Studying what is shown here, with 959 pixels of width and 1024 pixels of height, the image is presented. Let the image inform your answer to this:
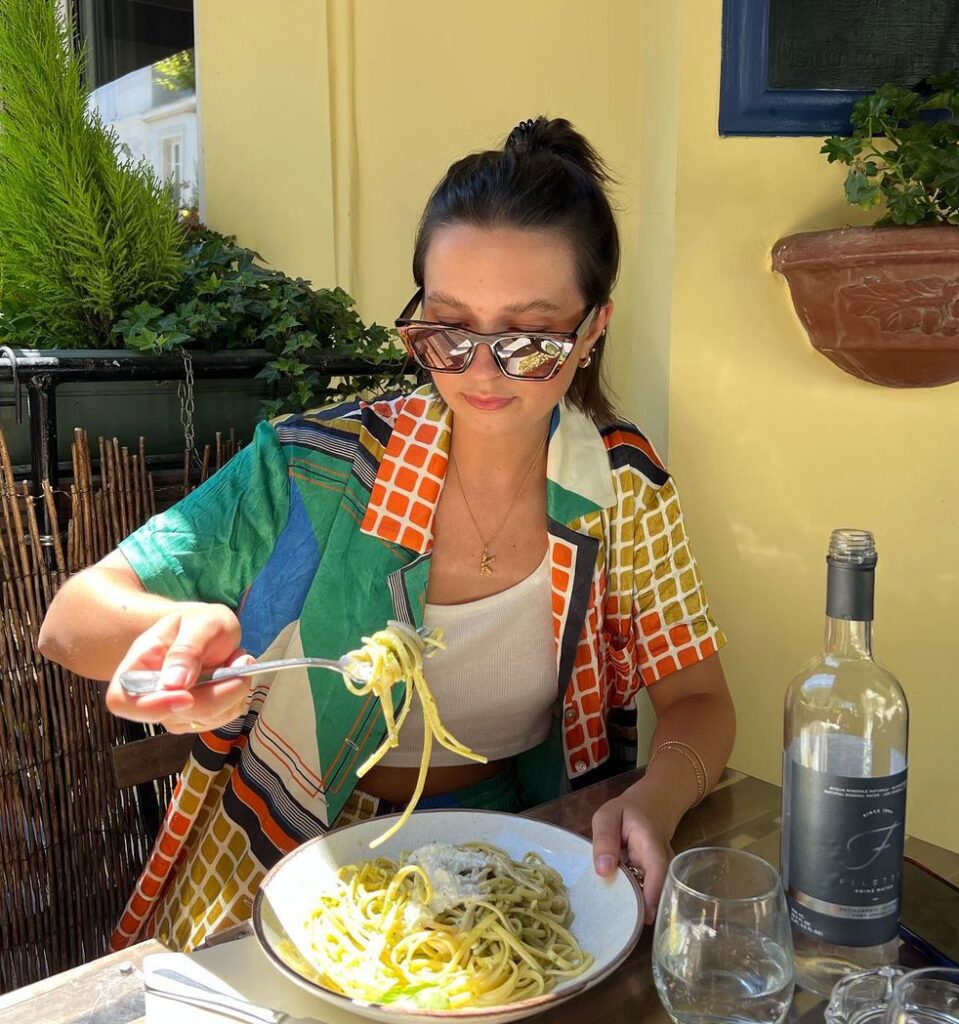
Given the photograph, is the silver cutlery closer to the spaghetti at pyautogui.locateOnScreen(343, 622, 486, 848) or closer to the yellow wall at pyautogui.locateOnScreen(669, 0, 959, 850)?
the spaghetti at pyautogui.locateOnScreen(343, 622, 486, 848)

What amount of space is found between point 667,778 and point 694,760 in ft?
0.26

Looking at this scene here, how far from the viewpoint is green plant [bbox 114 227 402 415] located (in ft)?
6.66

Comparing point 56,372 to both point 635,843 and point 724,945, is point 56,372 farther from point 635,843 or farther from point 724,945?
point 724,945

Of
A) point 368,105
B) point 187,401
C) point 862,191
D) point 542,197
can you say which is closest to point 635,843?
point 542,197

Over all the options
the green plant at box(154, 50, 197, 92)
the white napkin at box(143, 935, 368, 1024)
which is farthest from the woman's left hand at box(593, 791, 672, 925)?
the green plant at box(154, 50, 197, 92)

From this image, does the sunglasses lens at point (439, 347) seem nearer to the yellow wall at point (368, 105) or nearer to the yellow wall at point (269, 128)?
the yellow wall at point (368, 105)

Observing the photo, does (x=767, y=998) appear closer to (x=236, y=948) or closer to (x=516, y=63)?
(x=236, y=948)

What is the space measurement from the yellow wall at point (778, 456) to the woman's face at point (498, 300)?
592 millimetres

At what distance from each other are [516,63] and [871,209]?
1.02m

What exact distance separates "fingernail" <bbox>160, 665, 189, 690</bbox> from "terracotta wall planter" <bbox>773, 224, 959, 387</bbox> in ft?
4.58

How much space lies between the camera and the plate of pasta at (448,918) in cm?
104

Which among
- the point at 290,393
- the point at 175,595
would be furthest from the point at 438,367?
the point at 290,393

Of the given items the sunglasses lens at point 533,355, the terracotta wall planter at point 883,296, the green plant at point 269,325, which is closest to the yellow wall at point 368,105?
the green plant at point 269,325

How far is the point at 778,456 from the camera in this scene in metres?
2.21
